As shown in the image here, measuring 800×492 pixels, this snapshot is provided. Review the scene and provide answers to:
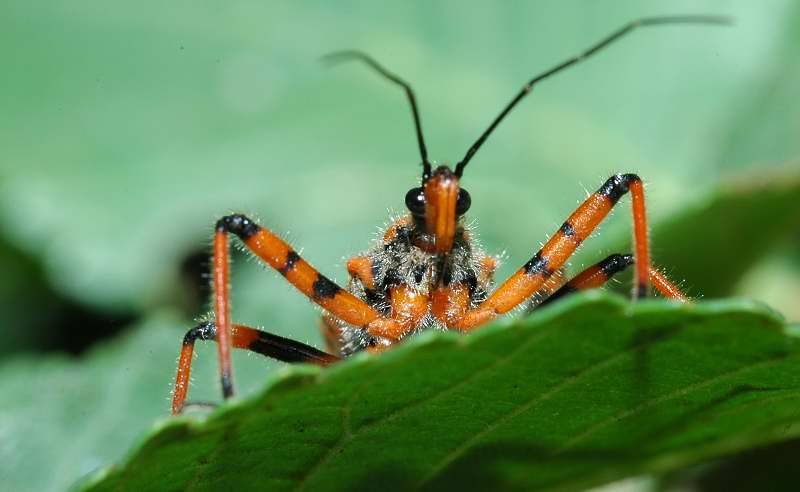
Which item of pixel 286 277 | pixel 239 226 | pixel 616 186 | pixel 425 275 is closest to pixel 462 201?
pixel 425 275

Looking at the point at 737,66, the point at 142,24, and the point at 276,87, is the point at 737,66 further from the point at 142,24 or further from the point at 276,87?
the point at 142,24

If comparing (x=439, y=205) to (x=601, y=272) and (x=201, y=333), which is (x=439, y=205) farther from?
(x=201, y=333)

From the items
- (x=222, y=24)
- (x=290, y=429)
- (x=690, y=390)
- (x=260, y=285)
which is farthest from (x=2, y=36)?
(x=690, y=390)

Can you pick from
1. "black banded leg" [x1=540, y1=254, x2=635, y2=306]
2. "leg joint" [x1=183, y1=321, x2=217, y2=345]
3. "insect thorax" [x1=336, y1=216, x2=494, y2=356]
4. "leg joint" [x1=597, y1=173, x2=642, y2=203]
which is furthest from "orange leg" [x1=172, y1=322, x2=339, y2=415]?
"leg joint" [x1=597, y1=173, x2=642, y2=203]

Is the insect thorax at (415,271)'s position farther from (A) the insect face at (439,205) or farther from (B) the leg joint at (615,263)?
(B) the leg joint at (615,263)

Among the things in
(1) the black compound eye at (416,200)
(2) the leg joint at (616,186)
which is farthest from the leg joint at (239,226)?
(2) the leg joint at (616,186)

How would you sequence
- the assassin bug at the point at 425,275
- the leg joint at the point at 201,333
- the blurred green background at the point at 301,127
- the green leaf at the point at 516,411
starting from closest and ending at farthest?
the green leaf at the point at 516,411 → the assassin bug at the point at 425,275 → the leg joint at the point at 201,333 → the blurred green background at the point at 301,127
